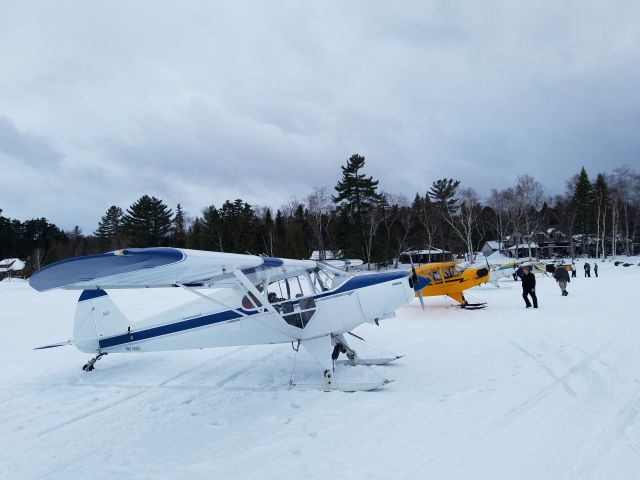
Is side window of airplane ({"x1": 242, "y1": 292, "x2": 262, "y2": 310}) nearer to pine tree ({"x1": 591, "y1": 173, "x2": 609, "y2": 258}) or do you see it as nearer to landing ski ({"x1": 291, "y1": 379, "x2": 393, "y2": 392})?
landing ski ({"x1": 291, "y1": 379, "x2": 393, "y2": 392})

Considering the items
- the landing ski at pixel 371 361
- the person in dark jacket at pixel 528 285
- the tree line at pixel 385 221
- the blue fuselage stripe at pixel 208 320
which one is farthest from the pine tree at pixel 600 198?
the blue fuselage stripe at pixel 208 320

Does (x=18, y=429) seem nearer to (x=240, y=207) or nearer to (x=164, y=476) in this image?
(x=164, y=476)

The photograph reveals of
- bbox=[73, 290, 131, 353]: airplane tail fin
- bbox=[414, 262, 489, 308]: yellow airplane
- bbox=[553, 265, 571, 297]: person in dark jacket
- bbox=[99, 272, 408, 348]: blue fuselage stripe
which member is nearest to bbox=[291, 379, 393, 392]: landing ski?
bbox=[99, 272, 408, 348]: blue fuselage stripe

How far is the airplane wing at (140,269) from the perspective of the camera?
3959 mm

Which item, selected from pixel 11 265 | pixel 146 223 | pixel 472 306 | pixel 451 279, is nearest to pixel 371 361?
pixel 472 306

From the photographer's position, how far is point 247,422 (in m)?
4.82

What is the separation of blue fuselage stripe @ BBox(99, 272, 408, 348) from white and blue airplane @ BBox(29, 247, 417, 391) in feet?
0.06

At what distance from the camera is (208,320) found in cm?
666

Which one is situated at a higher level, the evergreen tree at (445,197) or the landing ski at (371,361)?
the evergreen tree at (445,197)

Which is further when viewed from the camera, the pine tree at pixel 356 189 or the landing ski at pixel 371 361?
the pine tree at pixel 356 189

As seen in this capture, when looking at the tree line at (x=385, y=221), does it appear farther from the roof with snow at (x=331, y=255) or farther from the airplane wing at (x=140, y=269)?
the airplane wing at (x=140, y=269)

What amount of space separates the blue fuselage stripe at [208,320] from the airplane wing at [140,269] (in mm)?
943

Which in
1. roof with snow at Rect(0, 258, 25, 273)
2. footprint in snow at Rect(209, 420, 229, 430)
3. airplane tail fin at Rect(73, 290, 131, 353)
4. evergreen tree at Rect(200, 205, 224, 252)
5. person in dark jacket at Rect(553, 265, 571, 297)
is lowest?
footprint in snow at Rect(209, 420, 229, 430)

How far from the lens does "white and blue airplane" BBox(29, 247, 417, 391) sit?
5977 millimetres
